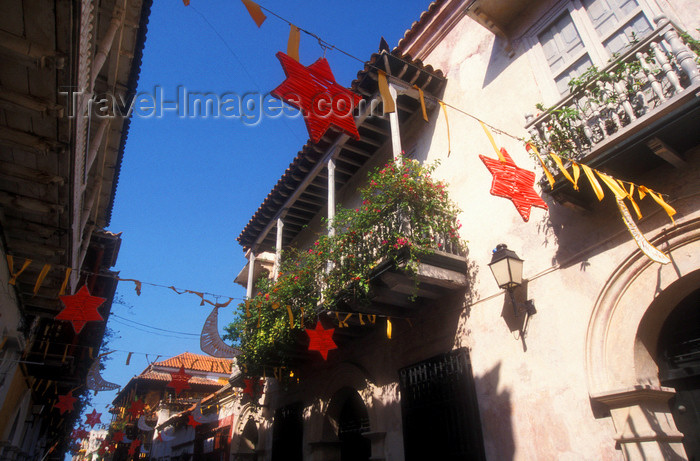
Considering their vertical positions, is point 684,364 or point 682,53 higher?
point 682,53

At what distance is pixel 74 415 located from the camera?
19391mm

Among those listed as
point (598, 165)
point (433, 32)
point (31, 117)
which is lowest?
point (598, 165)

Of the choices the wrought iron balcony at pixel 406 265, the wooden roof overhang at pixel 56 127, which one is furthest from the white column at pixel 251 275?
the wrought iron balcony at pixel 406 265

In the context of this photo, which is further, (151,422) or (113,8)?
(151,422)

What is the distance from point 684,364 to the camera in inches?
169

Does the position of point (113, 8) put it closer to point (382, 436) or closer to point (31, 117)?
point (31, 117)

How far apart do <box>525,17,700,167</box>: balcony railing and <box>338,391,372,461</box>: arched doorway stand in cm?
632

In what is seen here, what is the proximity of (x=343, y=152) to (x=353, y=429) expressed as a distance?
6461mm

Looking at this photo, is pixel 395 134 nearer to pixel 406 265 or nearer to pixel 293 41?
pixel 406 265

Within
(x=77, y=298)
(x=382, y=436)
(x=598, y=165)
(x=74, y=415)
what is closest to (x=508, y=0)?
(x=598, y=165)

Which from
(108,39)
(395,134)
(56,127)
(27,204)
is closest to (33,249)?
(27,204)

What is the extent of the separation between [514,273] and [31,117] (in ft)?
19.7

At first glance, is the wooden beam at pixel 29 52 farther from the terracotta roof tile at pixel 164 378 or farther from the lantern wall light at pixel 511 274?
the terracotta roof tile at pixel 164 378

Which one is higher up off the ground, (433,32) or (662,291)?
(433,32)
